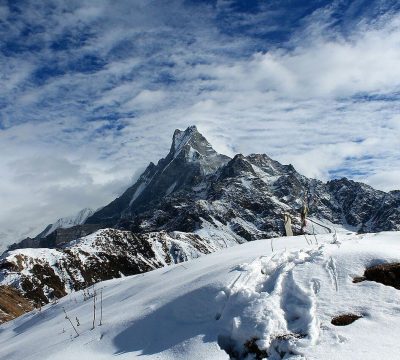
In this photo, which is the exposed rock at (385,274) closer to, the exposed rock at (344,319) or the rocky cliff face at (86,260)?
the exposed rock at (344,319)

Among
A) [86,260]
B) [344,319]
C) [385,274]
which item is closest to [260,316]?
[344,319]

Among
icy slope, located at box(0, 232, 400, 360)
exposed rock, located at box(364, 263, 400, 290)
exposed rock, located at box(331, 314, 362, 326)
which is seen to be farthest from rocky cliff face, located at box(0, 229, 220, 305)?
exposed rock, located at box(331, 314, 362, 326)

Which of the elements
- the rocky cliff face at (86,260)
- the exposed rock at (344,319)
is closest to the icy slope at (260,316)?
the exposed rock at (344,319)

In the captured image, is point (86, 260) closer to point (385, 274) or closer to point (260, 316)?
point (260, 316)

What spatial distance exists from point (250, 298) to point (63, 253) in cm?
15537

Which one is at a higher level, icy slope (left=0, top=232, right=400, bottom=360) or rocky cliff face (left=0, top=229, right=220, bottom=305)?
icy slope (left=0, top=232, right=400, bottom=360)

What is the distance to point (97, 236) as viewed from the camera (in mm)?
178500

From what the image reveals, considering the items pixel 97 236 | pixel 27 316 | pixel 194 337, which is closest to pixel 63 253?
pixel 97 236

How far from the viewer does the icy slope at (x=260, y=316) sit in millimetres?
6445

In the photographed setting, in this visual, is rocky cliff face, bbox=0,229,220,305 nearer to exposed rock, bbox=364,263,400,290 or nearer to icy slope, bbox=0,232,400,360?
icy slope, bbox=0,232,400,360

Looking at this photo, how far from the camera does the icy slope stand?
645 cm

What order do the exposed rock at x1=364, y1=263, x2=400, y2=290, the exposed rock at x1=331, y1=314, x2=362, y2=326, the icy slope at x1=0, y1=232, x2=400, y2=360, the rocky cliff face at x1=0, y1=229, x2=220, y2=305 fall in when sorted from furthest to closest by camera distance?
the rocky cliff face at x1=0, y1=229, x2=220, y2=305 < the exposed rock at x1=364, y1=263, x2=400, y2=290 < the exposed rock at x1=331, y1=314, x2=362, y2=326 < the icy slope at x1=0, y1=232, x2=400, y2=360

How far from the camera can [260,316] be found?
281 inches

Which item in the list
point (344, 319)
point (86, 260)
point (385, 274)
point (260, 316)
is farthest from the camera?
point (86, 260)
